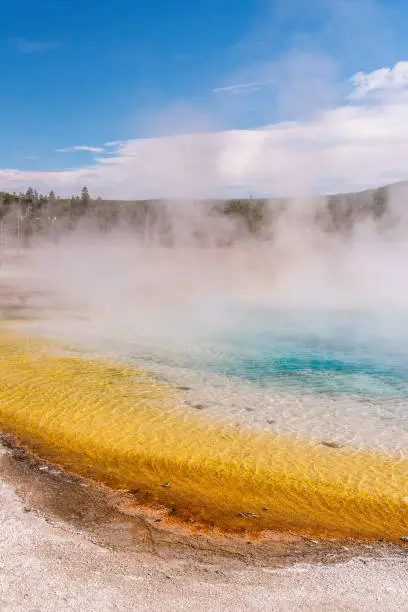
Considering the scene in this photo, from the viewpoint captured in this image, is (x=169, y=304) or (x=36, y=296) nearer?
(x=169, y=304)

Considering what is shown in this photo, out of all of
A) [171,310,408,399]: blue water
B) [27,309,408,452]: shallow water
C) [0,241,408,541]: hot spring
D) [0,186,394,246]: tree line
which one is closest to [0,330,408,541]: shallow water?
[0,241,408,541]: hot spring

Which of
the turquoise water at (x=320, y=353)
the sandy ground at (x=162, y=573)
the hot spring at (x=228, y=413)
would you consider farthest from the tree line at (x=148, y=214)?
the sandy ground at (x=162, y=573)

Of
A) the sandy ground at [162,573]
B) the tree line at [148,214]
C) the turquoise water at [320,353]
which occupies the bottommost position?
the turquoise water at [320,353]

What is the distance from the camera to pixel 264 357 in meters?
8.86

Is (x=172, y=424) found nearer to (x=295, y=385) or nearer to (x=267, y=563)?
(x=295, y=385)

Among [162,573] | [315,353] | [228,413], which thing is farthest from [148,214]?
[162,573]

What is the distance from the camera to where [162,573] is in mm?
3158

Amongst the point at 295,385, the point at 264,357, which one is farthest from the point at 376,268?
the point at 295,385

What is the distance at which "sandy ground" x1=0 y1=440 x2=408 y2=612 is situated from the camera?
2902 mm

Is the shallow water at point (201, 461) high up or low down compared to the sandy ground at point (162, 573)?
down

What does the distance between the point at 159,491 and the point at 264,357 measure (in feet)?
15.5

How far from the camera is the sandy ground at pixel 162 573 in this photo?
2902mm

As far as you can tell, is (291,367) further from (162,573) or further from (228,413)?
(162,573)

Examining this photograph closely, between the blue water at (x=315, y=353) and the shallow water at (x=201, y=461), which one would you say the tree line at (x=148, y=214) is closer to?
the blue water at (x=315, y=353)
